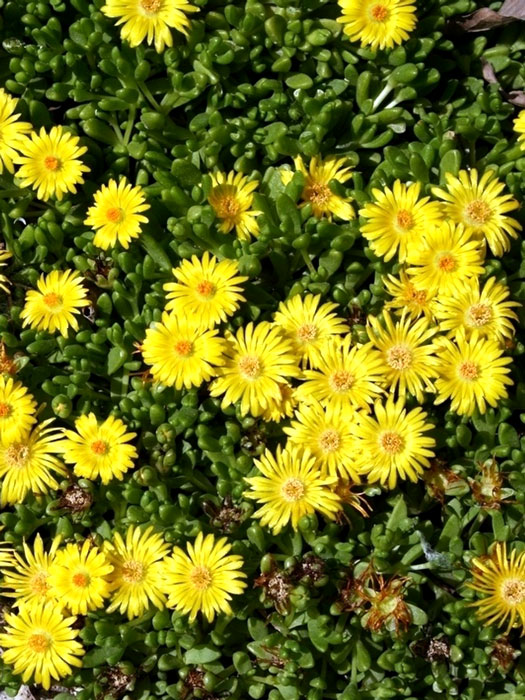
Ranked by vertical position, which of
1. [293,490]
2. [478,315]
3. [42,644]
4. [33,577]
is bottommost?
[42,644]

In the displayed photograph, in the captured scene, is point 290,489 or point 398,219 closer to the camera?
point 290,489

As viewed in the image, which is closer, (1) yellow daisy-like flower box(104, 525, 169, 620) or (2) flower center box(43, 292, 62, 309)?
(1) yellow daisy-like flower box(104, 525, 169, 620)

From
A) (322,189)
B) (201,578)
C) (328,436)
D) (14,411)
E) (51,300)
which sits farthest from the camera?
(322,189)

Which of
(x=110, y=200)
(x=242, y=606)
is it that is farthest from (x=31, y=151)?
(x=242, y=606)

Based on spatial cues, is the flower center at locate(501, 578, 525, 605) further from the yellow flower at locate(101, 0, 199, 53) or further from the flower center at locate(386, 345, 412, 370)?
the yellow flower at locate(101, 0, 199, 53)

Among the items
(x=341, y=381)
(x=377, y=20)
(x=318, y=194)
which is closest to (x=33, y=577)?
(x=341, y=381)

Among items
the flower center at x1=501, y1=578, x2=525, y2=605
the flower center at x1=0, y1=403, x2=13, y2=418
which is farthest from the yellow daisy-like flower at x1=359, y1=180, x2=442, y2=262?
the flower center at x1=0, y1=403, x2=13, y2=418

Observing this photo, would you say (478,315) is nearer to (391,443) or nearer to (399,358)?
(399,358)

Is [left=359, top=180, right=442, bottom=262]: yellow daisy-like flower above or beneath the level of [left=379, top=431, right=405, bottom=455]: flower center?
above
